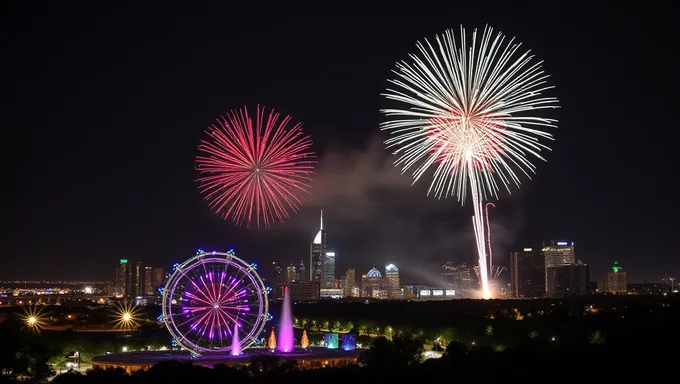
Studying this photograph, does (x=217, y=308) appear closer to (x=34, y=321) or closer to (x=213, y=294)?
(x=213, y=294)

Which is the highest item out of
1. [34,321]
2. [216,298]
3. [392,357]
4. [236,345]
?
[216,298]

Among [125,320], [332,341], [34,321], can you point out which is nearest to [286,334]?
[332,341]

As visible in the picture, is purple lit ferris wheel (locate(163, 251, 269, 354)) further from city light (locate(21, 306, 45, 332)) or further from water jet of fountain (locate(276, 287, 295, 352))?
city light (locate(21, 306, 45, 332))

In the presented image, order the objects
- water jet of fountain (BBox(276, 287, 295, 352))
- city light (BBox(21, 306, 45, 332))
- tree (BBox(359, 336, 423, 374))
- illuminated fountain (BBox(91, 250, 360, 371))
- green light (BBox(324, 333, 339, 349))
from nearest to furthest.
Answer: tree (BBox(359, 336, 423, 374)), illuminated fountain (BBox(91, 250, 360, 371)), water jet of fountain (BBox(276, 287, 295, 352)), green light (BBox(324, 333, 339, 349)), city light (BBox(21, 306, 45, 332))

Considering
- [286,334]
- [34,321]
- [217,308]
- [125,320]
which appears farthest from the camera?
[125,320]

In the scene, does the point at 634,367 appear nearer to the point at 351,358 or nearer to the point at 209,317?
the point at 351,358

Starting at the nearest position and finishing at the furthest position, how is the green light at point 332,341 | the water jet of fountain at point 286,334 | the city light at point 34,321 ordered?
1. the water jet of fountain at point 286,334
2. the green light at point 332,341
3. the city light at point 34,321

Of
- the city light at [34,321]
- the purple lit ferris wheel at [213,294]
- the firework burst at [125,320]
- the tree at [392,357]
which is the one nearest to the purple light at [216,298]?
the purple lit ferris wheel at [213,294]

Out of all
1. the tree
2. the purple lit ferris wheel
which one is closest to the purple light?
the purple lit ferris wheel

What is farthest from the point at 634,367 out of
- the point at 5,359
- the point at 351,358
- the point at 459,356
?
the point at 5,359

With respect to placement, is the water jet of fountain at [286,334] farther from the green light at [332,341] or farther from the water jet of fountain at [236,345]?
the water jet of fountain at [236,345]

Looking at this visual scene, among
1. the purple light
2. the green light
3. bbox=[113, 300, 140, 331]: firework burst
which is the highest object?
the purple light
